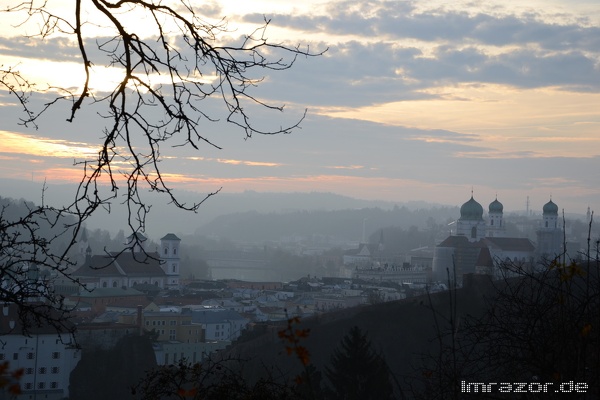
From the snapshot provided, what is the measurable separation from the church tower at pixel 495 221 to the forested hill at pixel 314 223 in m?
85.2

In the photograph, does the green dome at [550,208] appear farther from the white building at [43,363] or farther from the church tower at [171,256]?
the white building at [43,363]

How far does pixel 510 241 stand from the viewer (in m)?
68.6

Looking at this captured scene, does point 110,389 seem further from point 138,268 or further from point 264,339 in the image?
point 138,268

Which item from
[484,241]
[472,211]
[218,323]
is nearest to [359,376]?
[218,323]

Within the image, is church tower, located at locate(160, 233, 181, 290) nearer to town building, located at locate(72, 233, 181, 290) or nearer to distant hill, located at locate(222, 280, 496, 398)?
town building, located at locate(72, 233, 181, 290)

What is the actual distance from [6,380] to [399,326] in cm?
2511

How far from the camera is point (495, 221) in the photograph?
73750 millimetres

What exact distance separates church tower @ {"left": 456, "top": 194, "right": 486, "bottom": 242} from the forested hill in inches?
3475

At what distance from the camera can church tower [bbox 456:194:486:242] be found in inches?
2761

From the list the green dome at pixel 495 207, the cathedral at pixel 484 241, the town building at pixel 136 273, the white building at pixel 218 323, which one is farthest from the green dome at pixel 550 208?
the white building at pixel 218 323

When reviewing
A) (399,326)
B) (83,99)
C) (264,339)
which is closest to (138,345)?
(264,339)

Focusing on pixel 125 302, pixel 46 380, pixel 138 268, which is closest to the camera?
pixel 46 380

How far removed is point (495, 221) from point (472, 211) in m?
3.28

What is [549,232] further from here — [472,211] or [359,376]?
[359,376]
